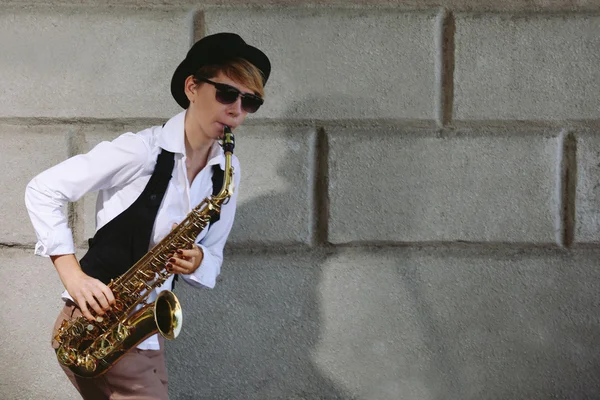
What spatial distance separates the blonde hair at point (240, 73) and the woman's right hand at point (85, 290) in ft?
2.84

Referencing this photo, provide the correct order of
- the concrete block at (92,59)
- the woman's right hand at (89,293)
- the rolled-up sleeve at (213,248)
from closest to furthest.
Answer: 1. the woman's right hand at (89,293)
2. the rolled-up sleeve at (213,248)
3. the concrete block at (92,59)

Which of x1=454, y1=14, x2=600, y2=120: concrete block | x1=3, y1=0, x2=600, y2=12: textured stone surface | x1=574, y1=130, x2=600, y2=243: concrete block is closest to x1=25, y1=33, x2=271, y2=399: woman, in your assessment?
x1=3, y1=0, x2=600, y2=12: textured stone surface

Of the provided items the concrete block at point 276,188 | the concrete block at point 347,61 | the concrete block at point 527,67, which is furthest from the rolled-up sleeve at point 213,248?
the concrete block at point 527,67

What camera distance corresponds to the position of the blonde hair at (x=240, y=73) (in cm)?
273

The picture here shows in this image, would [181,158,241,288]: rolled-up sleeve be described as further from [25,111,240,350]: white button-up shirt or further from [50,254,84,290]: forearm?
[50,254,84,290]: forearm

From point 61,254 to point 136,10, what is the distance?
5.77 ft

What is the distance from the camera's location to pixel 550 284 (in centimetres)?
391

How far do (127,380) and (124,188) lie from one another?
2.34 feet

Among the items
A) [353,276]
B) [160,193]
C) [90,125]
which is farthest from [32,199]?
[353,276]

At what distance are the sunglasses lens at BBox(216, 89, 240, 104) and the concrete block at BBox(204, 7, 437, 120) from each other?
1172 millimetres

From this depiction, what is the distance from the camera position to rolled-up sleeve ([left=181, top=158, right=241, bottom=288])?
275 centimetres

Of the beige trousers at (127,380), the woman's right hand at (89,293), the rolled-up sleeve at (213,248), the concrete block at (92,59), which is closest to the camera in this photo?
the woman's right hand at (89,293)

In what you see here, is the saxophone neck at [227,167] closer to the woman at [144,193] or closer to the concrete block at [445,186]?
the woman at [144,193]

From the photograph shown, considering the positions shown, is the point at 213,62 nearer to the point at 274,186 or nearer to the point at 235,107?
the point at 235,107
